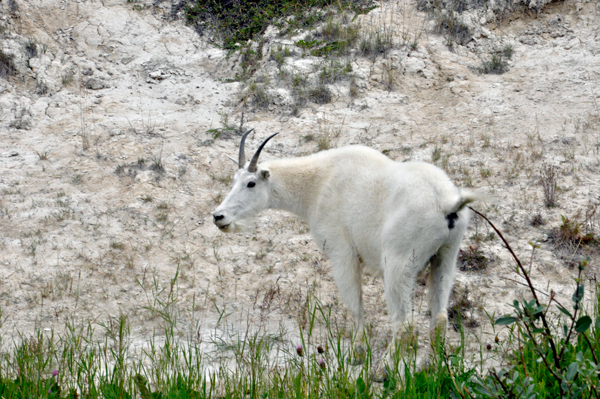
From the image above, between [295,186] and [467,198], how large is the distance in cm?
222

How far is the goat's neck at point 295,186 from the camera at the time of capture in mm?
5730

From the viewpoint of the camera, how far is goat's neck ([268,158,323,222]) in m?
5.73

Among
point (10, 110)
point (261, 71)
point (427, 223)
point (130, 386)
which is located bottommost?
point (130, 386)

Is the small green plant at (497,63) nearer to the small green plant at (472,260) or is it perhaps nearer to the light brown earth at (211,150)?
the light brown earth at (211,150)

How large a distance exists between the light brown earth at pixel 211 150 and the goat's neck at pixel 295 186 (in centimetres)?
97

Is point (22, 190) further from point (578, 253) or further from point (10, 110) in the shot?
point (578, 253)

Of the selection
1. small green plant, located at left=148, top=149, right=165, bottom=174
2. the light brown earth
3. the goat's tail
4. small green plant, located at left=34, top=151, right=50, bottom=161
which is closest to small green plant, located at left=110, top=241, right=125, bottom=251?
the light brown earth

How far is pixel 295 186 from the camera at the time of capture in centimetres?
584

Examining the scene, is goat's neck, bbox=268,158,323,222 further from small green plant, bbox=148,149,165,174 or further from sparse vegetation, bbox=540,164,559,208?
sparse vegetation, bbox=540,164,559,208

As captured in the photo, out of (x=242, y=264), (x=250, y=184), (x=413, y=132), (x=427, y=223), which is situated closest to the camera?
(x=427, y=223)

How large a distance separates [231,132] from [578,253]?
19.9 ft

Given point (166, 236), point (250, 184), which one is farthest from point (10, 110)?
point (250, 184)

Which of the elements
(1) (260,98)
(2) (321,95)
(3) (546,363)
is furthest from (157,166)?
(3) (546,363)

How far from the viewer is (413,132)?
31.3ft
